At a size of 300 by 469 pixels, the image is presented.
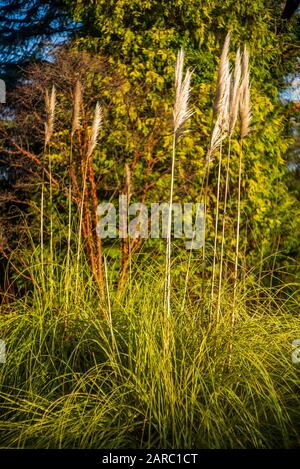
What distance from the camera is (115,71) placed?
7188mm

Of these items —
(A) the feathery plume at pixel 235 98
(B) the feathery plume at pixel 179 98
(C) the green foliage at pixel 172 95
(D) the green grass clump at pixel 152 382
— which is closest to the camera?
(D) the green grass clump at pixel 152 382

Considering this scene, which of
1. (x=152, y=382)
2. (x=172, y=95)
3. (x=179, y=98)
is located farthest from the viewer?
(x=172, y=95)

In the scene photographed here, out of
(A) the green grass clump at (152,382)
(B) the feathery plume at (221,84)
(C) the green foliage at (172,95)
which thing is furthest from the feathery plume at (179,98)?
(C) the green foliage at (172,95)

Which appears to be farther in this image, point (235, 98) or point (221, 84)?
point (235, 98)

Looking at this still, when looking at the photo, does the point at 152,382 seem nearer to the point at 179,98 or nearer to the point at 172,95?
the point at 179,98

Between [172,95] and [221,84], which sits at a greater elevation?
[172,95]

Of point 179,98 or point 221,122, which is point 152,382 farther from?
point 221,122

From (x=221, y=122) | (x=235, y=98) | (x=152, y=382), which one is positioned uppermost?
(x=235, y=98)

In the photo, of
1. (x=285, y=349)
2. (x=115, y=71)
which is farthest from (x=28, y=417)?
(x=115, y=71)

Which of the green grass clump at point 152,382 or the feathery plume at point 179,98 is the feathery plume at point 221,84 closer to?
the feathery plume at point 179,98

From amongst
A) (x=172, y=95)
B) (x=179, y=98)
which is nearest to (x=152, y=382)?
(x=179, y=98)

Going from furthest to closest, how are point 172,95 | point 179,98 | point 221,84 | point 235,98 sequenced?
point 172,95, point 235,98, point 221,84, point 179,98

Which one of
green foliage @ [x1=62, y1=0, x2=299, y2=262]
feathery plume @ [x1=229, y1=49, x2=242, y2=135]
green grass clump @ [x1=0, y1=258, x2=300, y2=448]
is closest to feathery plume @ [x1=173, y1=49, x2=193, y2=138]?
feathery plume @ [x1=229, y1=49, x2=242, y2=135]
